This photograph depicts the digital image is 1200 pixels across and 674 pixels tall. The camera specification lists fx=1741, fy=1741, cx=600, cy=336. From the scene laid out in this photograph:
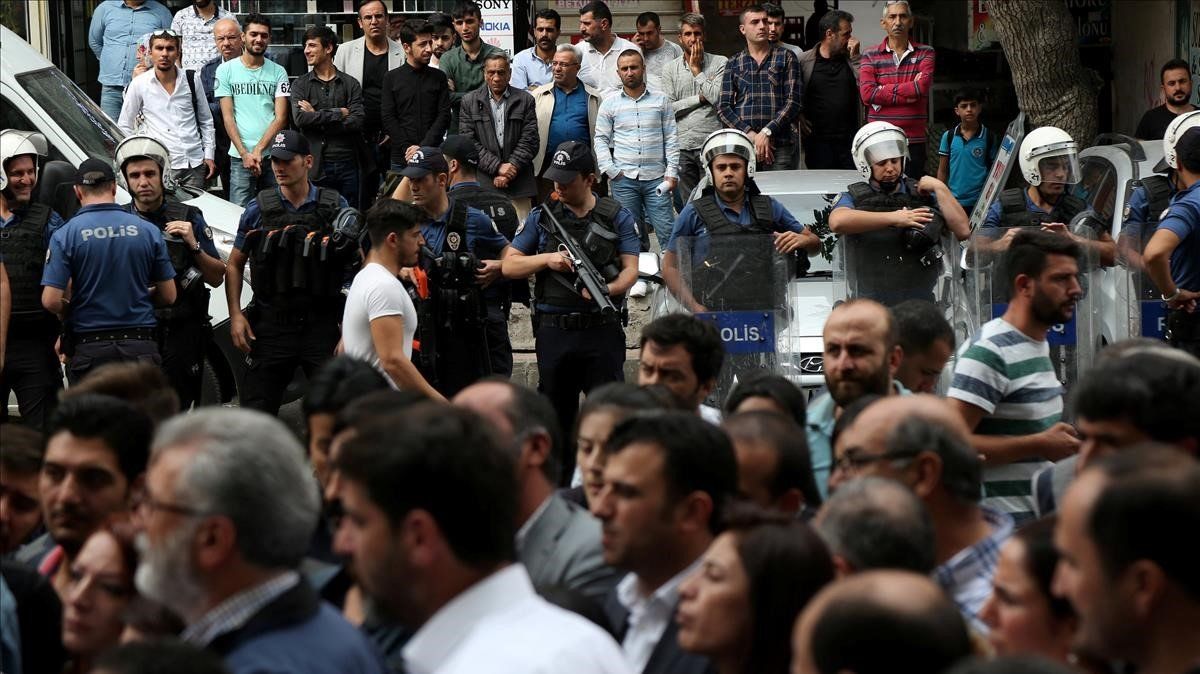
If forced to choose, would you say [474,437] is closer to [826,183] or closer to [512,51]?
[826,183]

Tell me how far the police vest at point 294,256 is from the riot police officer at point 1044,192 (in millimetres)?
3404

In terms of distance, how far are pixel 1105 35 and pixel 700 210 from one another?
35.7 feet

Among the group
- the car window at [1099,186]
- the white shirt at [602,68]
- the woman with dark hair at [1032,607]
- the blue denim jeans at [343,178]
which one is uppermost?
the white shirt at [602,68]

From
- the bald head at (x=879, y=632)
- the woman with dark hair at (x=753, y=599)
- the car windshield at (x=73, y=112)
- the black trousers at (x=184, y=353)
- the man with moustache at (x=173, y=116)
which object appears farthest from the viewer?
the man with moustache at (x=173, y=116)

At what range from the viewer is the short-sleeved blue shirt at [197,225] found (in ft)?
31.2

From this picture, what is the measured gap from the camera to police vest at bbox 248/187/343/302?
902 centimetres

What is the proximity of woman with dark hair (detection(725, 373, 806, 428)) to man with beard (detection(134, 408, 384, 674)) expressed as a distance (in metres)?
2.36

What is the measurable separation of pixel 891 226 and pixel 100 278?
4.01 metres

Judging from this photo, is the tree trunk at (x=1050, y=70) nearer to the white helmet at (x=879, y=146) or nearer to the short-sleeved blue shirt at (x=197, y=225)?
the white helmet at (x=879, y=146)

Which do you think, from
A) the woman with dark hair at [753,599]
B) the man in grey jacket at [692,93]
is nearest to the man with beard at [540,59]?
the man in grey jacket at [692,93]

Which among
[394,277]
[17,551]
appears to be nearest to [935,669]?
[17,551]

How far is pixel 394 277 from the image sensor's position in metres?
7.45

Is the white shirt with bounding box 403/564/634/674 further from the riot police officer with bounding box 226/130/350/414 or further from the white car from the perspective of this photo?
the white car

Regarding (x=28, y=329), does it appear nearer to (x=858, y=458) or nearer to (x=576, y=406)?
(x=576, y=406)
